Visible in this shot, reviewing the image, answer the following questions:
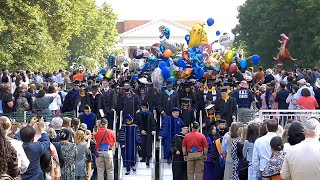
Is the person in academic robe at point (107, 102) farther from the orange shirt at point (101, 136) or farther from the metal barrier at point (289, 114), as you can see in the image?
the metal barrier at point (289, 114)

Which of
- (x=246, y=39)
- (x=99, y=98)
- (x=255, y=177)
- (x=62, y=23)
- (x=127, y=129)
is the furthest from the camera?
(x=246, y=39)

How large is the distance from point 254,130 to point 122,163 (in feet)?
23.1

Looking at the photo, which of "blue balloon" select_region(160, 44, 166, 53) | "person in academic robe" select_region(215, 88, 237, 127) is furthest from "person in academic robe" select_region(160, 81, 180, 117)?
"blue balloon" select_region(160, 44, 166, 53)

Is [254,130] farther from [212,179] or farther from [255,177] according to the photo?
[212,179]

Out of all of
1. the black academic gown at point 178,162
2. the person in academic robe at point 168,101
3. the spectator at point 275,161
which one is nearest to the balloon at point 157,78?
the person in academic robe at point 168,101

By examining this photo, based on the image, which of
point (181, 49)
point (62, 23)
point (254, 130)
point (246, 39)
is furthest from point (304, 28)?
point (254, 130)

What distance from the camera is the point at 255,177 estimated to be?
43.5 feet

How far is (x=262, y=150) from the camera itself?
42.0 feet

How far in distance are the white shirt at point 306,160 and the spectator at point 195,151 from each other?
7.28 meters

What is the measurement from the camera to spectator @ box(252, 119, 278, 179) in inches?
500

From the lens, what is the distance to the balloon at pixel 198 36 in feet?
91.4

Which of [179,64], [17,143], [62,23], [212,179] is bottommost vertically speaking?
[212,179]

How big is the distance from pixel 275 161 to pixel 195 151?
6334 millimetres

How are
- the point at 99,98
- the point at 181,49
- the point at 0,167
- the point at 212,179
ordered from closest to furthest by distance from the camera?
the point at 0,167
the point at 212,179
the point at 99,98
the point at 181,49
